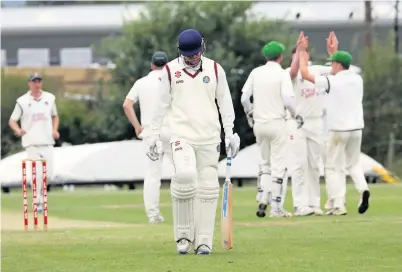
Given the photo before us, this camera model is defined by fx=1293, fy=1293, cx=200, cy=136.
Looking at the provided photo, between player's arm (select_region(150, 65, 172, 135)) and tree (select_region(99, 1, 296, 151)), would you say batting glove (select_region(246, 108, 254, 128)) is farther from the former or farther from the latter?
tree (select_region(99, 1, 296, 151))

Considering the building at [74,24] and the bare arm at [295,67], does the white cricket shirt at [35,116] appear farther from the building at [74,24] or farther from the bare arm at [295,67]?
the building at [74,24]

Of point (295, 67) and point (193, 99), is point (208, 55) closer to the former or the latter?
point (295, 67)

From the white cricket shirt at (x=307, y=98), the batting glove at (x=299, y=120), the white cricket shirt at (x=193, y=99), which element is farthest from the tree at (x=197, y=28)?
the white cricket shirt at (x=193, y=99)

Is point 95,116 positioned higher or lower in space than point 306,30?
lower

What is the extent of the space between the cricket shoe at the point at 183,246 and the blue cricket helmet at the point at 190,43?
1795mm

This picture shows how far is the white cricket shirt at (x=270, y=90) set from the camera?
17.5 meters

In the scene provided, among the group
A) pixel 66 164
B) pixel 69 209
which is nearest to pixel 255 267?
pixel 69 209

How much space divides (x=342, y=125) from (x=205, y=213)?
5889 millimetres

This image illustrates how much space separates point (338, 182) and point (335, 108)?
3.65 feet

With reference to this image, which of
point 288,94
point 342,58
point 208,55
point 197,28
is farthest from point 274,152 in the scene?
point 197,28

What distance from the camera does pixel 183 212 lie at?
12.5 m

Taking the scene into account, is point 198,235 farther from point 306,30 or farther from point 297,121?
point 306,30

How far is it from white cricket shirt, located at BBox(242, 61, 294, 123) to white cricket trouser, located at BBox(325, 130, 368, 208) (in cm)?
100

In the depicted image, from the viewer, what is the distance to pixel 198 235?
1250 cm
